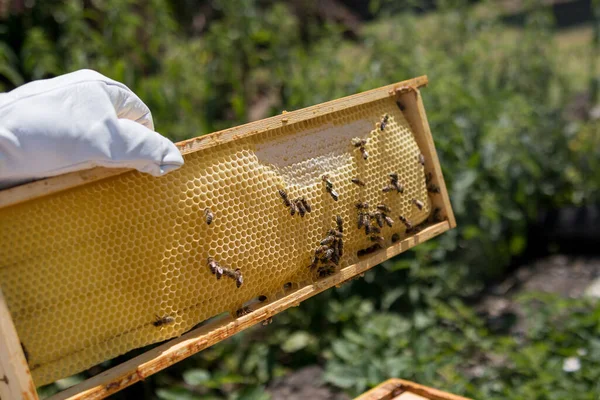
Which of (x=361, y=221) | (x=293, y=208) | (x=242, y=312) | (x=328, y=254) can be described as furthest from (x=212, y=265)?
(x=361, y=221)

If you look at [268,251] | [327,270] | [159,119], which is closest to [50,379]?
[268,251]

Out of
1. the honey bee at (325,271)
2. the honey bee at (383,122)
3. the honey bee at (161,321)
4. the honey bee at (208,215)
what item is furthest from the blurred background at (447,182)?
the honey bee at (383,122)

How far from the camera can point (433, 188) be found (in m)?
3.25

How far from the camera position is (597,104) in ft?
24.2

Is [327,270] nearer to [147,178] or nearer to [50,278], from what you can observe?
[147,178]

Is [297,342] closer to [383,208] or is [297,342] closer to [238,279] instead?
[383,208]

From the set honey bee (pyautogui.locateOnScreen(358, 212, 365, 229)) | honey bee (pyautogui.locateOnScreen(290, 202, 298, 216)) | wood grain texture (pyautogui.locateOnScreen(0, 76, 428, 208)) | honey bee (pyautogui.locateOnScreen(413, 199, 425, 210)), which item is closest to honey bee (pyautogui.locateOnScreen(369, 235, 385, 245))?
honey bee (pyautogui.locateOnScreen(358, 212, 365, 229))

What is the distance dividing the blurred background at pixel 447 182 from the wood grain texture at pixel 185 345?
1062 millimetres

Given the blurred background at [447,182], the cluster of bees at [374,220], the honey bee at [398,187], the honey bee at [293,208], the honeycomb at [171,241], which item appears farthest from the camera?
the blurred background at [447,182]

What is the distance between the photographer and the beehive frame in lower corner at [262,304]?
2.09m

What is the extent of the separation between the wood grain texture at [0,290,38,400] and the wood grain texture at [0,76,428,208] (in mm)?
336

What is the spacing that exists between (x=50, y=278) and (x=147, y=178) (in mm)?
480

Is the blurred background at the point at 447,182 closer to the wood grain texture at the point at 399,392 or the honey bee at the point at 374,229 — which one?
the wood grain texture at the point at 399,392

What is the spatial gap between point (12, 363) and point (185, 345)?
1.93ft
